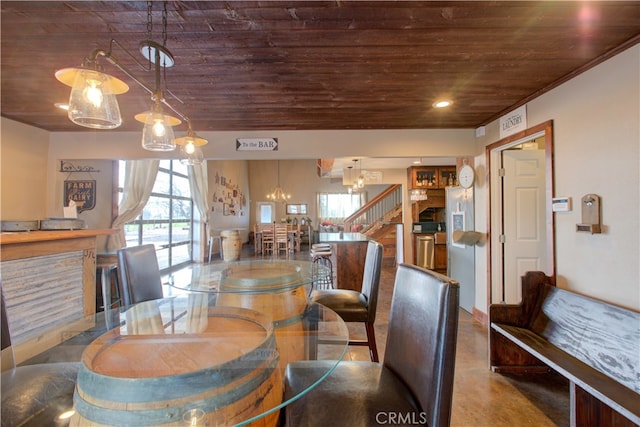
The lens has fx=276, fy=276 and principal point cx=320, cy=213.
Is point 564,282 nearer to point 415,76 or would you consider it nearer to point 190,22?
point 415,76

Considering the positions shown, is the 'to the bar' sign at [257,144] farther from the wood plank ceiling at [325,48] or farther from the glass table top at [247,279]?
the glass table top at [247,279]

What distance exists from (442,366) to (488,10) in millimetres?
1711

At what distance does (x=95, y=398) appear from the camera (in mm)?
687

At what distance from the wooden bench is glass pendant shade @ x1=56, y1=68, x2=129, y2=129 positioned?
2.74 m

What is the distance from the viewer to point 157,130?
1457 millimetres

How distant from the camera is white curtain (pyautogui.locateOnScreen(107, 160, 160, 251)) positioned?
390 centimetres

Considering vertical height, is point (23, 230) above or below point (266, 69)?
below

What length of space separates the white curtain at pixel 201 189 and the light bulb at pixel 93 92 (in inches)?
228

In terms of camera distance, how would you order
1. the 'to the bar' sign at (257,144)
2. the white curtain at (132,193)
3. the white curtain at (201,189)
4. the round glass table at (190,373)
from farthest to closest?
the white curtain at (201,189) < the white curtain at (132,193) < the 'to the bar' sign at (257,144) < the round glass table at (190,373)

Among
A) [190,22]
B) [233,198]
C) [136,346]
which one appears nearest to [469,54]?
[190,22]

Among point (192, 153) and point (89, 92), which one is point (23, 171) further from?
point (89, 92)

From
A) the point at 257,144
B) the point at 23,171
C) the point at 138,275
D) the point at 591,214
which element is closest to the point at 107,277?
the point at 138,275

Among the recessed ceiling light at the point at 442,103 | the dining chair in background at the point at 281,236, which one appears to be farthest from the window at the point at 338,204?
the recessed ceiling light at the point at 442,103

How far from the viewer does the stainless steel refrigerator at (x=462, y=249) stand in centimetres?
354
